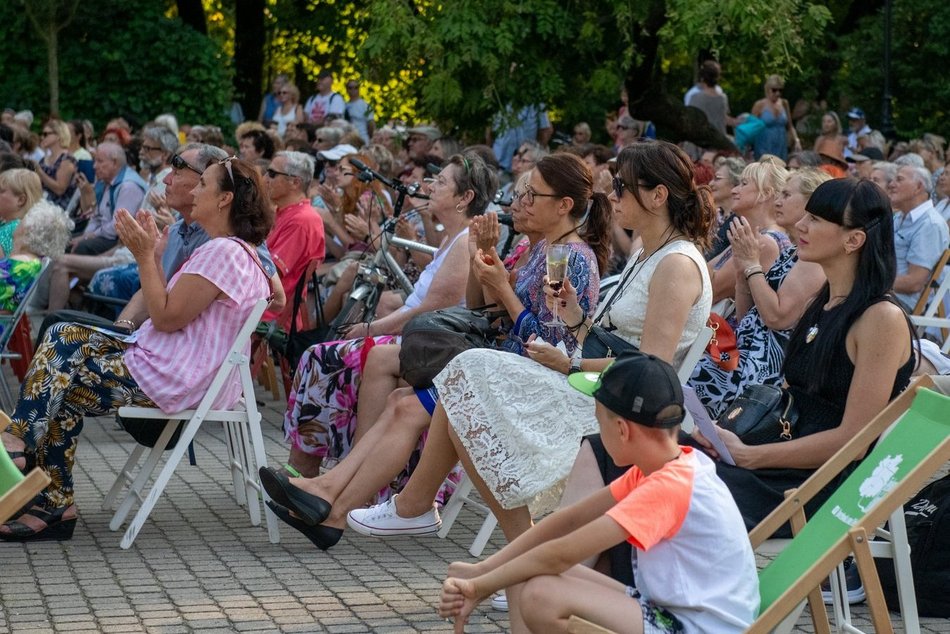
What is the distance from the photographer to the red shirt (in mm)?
8680

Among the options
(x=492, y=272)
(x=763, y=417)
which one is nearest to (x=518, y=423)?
(x=492, y=272)

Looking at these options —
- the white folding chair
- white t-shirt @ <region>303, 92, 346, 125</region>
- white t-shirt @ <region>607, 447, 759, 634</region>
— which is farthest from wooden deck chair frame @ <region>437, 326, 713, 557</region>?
white t-shirt @ <region>303, 92, 346, 125</region>

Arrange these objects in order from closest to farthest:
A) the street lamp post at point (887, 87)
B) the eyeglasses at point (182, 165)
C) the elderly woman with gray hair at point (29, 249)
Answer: the eyeglasses at point (182, 165) < the elderly woman with gray hair at point (29, 249) < the street lamp post at point (887, 87)

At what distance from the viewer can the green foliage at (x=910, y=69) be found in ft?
65.3

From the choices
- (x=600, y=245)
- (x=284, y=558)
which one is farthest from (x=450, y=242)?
(x=284, y=558)

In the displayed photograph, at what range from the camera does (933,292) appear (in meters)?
9.67

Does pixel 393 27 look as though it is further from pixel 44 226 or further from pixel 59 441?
pixel 59 441

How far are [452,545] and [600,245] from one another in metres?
1.47

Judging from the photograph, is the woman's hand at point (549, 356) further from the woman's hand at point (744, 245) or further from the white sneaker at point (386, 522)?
the woman's hand at point (744, 245)

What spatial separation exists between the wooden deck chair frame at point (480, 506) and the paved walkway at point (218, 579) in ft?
0.31

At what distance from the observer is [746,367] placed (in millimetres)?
5773

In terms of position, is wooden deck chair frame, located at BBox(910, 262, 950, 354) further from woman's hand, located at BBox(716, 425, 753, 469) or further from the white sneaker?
the white sneaker

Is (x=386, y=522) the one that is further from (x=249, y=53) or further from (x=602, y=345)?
(x=249, y=53)

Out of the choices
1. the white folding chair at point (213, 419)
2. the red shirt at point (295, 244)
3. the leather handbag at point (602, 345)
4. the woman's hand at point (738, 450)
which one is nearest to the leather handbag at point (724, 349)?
the leather handbag at point (602, 345)
